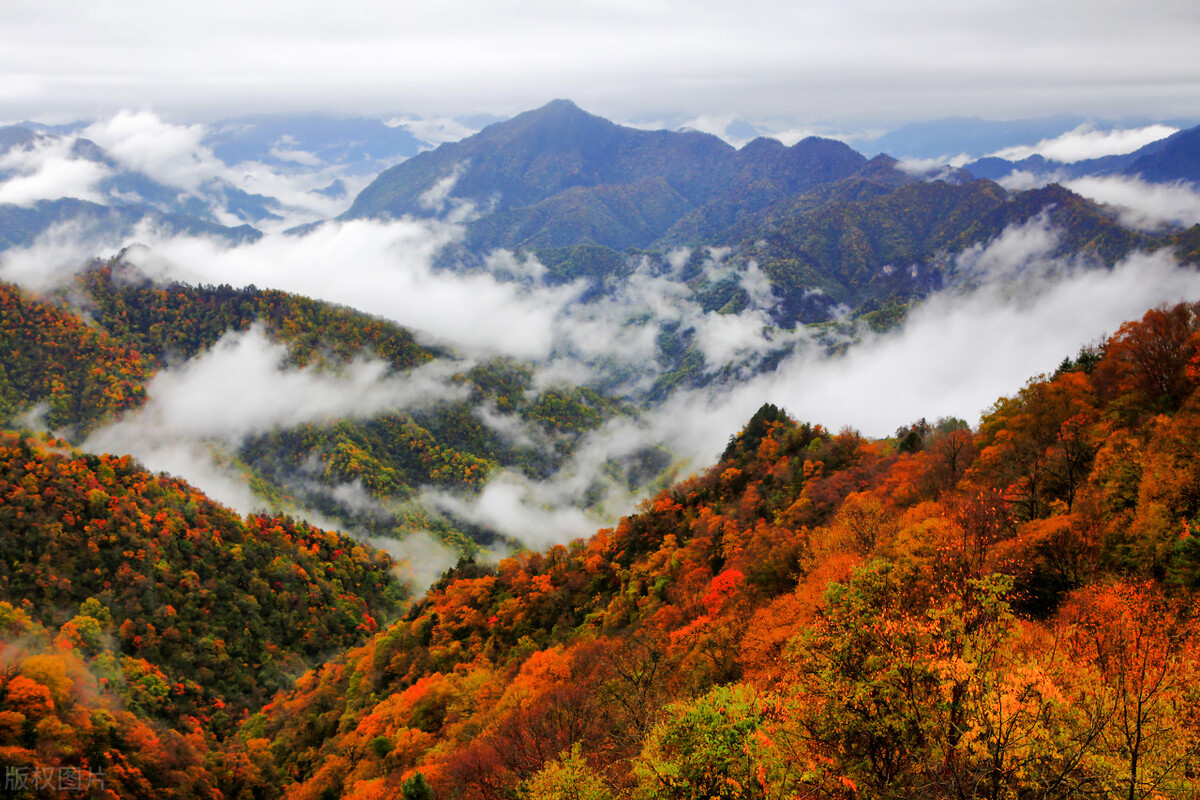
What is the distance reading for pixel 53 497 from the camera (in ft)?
430

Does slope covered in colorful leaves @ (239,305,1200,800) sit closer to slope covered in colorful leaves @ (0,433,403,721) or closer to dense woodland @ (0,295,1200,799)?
dense woodland @ (0,295,1200,799)

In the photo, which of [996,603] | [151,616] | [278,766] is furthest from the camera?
[151,616]

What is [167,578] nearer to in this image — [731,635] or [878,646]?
[731,635]

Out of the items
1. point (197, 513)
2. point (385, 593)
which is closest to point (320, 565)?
point (385, 593)

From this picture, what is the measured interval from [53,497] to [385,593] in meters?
92.6

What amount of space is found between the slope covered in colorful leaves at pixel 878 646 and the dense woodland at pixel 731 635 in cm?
21

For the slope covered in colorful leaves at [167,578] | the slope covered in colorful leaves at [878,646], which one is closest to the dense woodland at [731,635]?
the slope covered in colorful leaves at [878,646]

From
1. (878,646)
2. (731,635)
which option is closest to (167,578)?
(731,635)

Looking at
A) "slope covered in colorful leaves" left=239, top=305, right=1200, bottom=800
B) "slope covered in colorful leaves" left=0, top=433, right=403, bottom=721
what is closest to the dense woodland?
"slope covered in colorful leaves" left=239, top=305, right=1200, bottom=800

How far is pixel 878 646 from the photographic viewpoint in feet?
74.4

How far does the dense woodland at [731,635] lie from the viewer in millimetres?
21516

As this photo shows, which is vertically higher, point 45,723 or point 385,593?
point 45,723

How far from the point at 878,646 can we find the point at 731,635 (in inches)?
944

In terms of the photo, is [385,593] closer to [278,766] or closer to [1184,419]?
[278,766]
